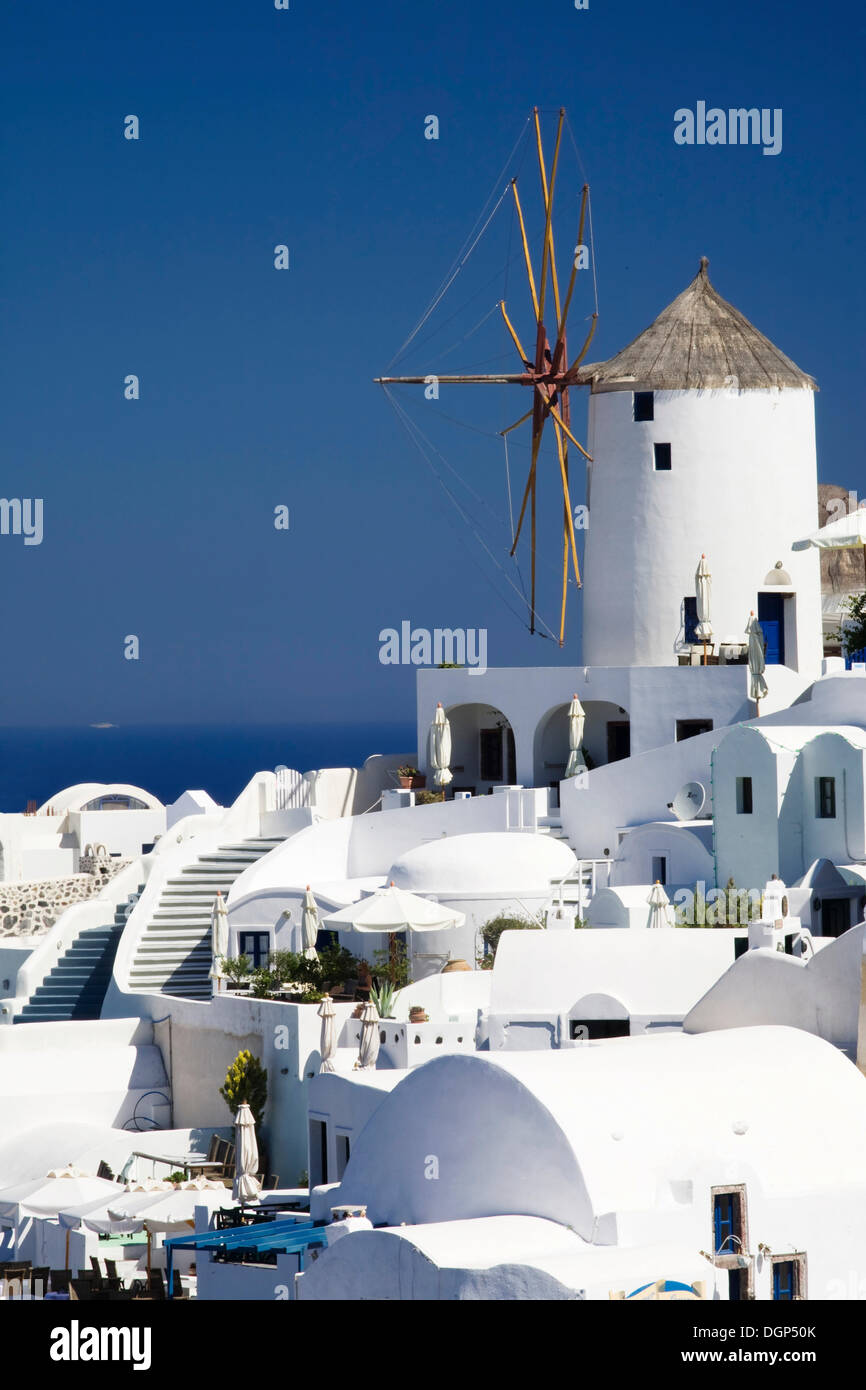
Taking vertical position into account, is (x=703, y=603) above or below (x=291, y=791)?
above

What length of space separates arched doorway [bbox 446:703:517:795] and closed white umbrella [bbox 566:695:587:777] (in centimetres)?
272

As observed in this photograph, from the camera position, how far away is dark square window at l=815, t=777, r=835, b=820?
2898 cm

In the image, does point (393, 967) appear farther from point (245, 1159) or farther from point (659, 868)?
point (245, 1159)

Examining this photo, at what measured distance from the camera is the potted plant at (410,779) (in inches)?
1417

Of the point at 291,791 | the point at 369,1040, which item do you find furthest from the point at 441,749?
the point at 369,1040

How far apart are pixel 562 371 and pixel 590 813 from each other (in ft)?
26.2

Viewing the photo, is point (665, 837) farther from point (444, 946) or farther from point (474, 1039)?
point (474, 1039)

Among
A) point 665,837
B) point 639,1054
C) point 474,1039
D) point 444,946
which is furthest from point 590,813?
point 639,1054

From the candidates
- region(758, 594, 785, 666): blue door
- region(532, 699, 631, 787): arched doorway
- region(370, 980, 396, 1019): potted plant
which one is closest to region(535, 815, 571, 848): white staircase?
region(532, 699, 631, 787): arched doorway

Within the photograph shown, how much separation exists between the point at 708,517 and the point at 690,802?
6197 mm

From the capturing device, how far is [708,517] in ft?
118

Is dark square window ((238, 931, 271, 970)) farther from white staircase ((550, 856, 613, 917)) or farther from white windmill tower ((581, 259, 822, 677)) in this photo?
white windmill tower ((581, 259, 822, 677))

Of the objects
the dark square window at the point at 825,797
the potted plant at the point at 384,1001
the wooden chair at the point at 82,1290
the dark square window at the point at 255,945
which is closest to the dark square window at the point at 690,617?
the dark square window at the point at 825,797

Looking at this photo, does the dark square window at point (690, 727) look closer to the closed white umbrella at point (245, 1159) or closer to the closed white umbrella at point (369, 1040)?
the closed white umbrella at point (369, 1040)
